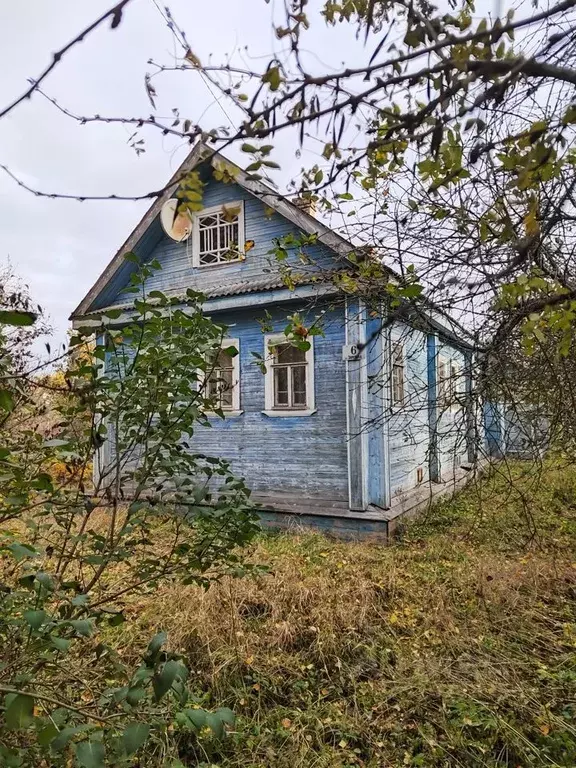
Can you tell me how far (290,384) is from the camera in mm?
7812

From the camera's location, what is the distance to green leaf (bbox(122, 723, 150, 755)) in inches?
38.2

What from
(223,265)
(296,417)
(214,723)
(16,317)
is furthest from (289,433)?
(16,317)

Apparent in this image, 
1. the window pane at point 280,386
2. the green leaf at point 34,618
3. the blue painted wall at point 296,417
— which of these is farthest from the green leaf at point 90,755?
the window pane at point 280,386

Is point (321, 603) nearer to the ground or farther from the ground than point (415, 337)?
nearer to the ground

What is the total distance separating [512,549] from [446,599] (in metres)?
2.18

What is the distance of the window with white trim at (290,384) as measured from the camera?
754cm

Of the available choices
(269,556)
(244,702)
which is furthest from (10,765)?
(269,556)

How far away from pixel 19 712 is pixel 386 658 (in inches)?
125

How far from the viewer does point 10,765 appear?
1.15 meters

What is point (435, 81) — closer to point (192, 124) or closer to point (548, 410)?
point (192, 124)

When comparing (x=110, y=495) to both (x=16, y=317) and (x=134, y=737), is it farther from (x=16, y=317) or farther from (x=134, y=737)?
(x=16, y=317)

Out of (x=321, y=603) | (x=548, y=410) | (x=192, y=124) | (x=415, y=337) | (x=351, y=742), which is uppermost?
(x=415, y=337)

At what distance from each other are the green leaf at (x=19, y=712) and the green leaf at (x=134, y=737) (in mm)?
208

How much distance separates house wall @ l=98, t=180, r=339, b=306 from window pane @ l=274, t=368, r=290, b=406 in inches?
61.9
